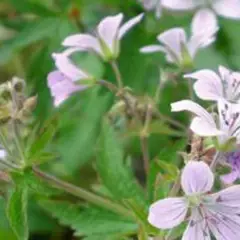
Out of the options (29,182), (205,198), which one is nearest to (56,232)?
(29,182)

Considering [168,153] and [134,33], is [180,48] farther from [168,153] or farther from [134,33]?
[134,33]

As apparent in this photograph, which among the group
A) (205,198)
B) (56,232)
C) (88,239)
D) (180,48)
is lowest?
(56,232)

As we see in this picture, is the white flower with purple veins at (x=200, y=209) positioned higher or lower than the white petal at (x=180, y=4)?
lower

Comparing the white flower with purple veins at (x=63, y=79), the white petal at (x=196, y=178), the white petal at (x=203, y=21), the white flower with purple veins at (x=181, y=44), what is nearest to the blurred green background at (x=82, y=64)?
the white petal at (x=203, y=21)

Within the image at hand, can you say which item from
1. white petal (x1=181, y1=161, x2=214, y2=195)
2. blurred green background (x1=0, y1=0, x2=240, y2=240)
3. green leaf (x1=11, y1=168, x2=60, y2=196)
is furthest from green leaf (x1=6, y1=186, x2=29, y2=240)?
blurred green background (x1=0, y1=0, x2=240, y2=240)

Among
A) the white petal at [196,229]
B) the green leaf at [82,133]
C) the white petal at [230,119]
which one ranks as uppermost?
the white petal at [230,119]

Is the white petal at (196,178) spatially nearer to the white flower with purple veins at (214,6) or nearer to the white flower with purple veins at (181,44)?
the white flower with purple veins at (181,44)

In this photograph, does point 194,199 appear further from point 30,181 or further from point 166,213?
point 30,181
